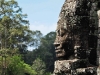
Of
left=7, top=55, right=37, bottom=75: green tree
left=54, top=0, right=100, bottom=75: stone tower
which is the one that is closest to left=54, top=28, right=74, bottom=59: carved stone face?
left=54, top=0, right=100, bottom=75: stone tower

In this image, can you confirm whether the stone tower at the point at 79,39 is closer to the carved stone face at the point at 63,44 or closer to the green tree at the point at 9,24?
the carved stone face at the point at 63,44

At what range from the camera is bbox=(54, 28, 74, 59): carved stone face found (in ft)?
20.3

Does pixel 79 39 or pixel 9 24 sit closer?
pixel 79 39

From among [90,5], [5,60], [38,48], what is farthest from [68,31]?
[38,48]

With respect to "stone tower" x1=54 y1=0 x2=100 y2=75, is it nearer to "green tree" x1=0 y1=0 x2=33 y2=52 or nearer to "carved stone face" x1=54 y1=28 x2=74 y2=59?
"carved stone face" x1=54 y1=28 x2=74 y2=59

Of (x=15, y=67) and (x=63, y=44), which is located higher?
(x=63, y=44)

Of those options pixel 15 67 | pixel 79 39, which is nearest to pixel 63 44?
pixel 79 39

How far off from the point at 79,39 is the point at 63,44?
0.37 m

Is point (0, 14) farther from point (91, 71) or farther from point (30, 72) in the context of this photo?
point (91, 71)

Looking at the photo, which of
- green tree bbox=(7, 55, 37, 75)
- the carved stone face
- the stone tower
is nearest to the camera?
the stone tower

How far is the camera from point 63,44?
245 inches

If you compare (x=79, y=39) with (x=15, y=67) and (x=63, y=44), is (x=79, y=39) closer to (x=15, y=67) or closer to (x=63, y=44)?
(x=63, y=44)

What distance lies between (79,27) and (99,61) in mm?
785

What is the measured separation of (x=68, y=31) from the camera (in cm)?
616
